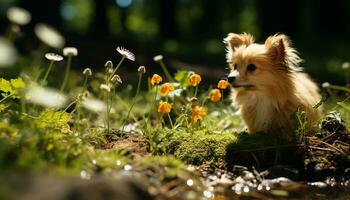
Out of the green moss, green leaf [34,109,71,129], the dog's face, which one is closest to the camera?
green leaf [34,109,71,129]

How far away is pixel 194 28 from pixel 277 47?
1319 inches

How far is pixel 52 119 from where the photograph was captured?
450 cm

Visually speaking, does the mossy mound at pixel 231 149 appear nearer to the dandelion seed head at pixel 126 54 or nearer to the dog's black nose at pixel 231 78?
the dog's black nose at pixel 231 78

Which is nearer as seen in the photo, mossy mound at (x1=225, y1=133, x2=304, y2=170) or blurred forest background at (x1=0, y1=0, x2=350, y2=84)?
mossy mound at (x1=225, y1=133, x2=304, y2=170)

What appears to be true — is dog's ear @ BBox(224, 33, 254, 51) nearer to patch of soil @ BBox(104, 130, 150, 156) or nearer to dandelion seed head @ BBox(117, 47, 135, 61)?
patch of soil @ BBox(104, 130, 150, 156)

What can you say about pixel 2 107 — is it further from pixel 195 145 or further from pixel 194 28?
pixel 194 28

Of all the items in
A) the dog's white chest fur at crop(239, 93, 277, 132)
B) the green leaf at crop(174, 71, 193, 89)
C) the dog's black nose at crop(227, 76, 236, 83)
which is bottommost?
the dog's white chest fur at crop(239, 93, 277, 132)

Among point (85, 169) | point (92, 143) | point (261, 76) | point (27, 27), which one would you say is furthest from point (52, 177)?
point (27, 27)

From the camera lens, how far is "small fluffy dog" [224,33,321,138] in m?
5.32

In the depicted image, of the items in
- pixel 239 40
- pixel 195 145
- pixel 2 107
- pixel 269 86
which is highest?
pixel 239 40

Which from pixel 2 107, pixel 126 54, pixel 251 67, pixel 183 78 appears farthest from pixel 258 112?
pixel 2 107

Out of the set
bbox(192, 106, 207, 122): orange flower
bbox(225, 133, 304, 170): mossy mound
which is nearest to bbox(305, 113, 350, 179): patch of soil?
bbox(225, 133, 304, 170): mossy mound

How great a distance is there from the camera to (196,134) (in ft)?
16.8

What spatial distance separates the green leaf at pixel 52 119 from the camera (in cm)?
437
